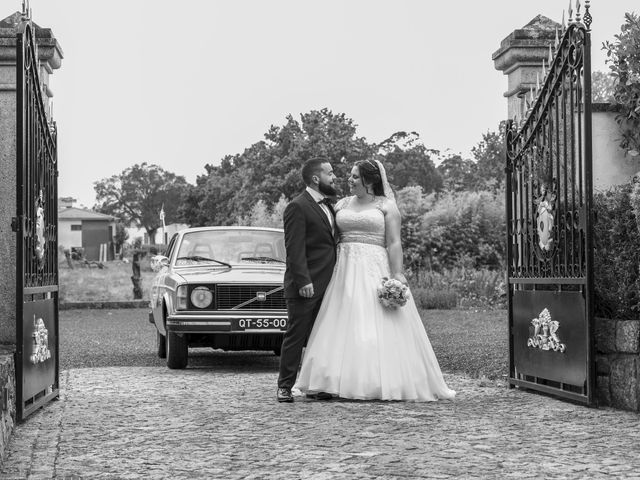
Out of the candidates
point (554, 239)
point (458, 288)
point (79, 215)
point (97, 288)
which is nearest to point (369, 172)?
point (554, 239)

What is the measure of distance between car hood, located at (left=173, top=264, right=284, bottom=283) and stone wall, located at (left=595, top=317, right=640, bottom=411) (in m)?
4.50

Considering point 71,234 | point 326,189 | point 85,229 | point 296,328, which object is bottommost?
point 296,328

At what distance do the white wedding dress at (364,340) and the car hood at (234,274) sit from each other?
2.72m

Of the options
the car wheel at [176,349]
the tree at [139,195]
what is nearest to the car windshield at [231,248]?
the car wheel at [176,349]

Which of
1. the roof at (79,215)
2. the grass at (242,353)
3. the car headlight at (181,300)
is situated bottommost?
the grass at (242,353)

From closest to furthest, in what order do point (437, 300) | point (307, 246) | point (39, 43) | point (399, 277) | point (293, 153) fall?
point (307, 246)
point (399, 277)
point (39, 43)
point (437, 300)
point (293, 153)

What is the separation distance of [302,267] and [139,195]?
15656 cm

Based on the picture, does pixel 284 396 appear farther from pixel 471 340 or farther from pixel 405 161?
pixel 405 161

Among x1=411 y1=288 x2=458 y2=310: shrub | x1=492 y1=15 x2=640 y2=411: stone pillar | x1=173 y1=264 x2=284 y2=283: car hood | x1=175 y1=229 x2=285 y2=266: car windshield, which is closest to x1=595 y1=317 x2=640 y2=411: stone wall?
x1=492 y1=15 x2=640 y2=411: stone pillar

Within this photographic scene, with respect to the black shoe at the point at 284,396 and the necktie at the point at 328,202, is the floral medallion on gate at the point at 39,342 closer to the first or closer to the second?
the black shoe at the point at 284,396

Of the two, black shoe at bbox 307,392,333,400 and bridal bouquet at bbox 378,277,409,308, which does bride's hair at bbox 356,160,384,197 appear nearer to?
bridal bouquet at bbox 378,277,409,308

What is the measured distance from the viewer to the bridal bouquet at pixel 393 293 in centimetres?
938

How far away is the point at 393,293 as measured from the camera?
9383mm

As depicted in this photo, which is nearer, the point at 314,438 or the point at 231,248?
the point at 314,438
